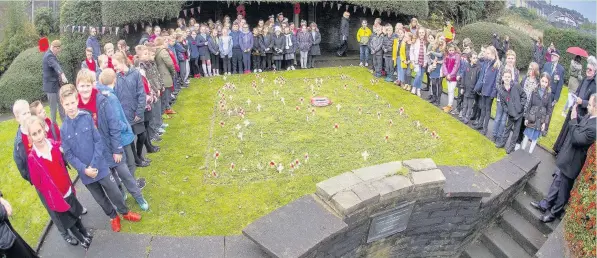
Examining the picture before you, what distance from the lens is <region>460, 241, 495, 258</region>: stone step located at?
7527 millimetres

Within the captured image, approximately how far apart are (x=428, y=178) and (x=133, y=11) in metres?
12.0

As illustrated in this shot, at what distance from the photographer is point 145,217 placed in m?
7.05

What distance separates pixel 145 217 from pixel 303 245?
306 centimetres

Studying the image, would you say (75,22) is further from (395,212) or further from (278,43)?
(395,212)

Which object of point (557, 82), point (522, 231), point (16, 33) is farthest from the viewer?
point (16, 33)

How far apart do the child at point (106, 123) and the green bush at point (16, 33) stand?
712 inches

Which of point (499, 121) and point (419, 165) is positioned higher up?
point (419, 165)

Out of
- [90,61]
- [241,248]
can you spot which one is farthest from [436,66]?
[90,61]

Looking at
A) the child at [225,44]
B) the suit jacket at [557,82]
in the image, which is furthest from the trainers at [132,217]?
the suit jacket at [557,82]

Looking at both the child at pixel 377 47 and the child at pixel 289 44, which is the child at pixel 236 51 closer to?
the child at pixel 289 44

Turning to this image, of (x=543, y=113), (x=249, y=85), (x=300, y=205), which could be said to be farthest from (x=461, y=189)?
(x=249, y=85)

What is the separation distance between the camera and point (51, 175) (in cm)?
564

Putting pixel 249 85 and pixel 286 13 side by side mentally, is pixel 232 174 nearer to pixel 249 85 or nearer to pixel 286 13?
pixel 249 85

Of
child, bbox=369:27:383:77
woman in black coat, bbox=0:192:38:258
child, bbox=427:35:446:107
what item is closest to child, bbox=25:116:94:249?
woman in black coat, bbox=0:192:38:258
